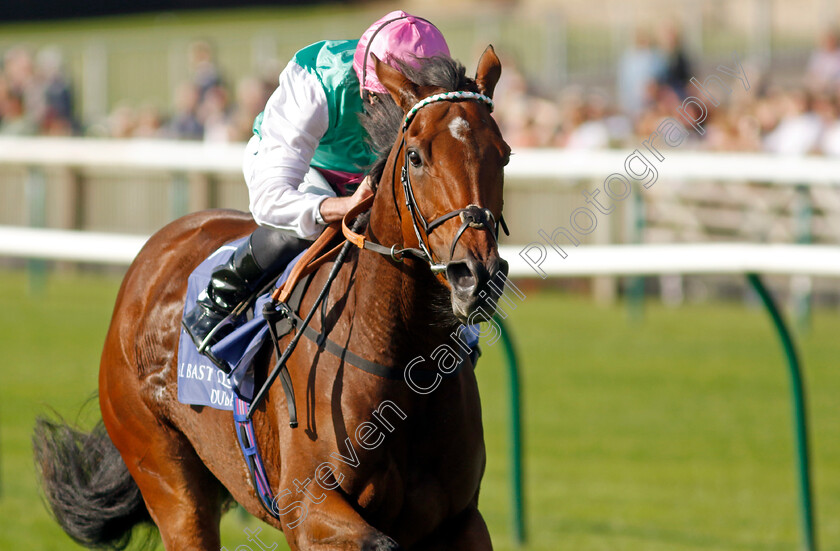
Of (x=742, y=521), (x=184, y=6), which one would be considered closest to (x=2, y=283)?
(x=742, y=521)

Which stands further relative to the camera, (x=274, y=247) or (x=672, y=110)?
(x=672, y=110)

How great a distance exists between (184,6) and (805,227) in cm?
2237

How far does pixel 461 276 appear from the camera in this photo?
259 cm

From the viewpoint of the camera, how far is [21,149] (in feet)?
25.1

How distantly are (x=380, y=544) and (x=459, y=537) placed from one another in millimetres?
343

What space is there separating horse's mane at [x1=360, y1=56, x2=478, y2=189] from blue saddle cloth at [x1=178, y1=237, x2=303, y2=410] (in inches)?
18.7

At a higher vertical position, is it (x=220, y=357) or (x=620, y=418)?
(x=220, y=357)

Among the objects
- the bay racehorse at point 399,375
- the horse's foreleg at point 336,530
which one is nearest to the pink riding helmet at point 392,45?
the bay racehorse at point 399,375

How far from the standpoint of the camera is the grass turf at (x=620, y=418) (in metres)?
5.57

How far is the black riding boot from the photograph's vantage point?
136 inches

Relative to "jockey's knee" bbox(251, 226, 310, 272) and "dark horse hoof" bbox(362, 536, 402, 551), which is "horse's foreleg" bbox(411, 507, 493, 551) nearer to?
"dark horse hoof" bbox(362, 536, 402, 551)

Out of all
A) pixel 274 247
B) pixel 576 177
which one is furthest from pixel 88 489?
pixel 576 177

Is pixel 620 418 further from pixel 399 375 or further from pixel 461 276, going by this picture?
pixel 461 276

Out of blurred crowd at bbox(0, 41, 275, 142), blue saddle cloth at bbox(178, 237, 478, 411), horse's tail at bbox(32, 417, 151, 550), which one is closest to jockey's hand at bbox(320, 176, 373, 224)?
blue saddle cloth at bbox(178, 237, 478, 411)
